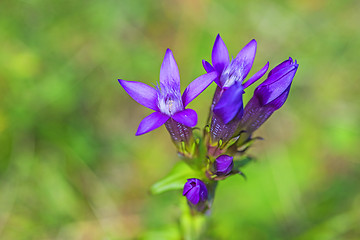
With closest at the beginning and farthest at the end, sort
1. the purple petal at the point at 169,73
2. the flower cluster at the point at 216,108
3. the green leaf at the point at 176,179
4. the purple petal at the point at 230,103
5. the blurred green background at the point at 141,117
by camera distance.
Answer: the purple petal at the point at 230,103 < the flower cluster at the point at 216,108 < the purple petal at the point at 169,73 < the green leaf at the point at 176,179 < the blurred green background at the point at 141,117

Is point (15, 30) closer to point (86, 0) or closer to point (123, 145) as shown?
point (86, 0)

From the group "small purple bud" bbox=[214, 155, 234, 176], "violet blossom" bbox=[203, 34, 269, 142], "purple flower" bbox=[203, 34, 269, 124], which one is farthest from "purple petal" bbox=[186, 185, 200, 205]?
"purple flower" bbox=[203, 34, 269, 124]

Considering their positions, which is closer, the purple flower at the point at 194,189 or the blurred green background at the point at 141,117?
the purple flower at the point at 194,189

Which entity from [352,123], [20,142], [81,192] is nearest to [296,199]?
[352,123]

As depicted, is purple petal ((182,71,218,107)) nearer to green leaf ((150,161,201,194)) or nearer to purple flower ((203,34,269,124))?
purple flower ((203,34,269,124))

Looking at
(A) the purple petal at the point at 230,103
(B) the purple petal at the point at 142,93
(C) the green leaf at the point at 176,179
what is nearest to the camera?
(A) the purple petal at the point at 230,103

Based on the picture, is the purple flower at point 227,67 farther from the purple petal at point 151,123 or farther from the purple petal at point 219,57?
the purple petal at point 151,123

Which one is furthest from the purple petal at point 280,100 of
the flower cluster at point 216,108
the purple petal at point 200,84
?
the purple petal at point 200,84
